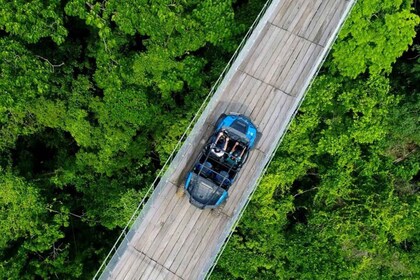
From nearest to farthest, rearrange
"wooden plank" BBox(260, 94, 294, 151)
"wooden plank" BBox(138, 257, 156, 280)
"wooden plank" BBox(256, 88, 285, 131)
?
1. "wooden plank" BBox(138, 257, 156, 280)
2. "wooden plank" BBox(260, 94, 294, 151)
3. "wooden plank" BBox(256, 88, 285, 131)

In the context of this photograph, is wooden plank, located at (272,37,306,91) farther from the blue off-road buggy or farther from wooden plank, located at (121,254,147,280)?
wooden plank, located at (121,254,147,280)

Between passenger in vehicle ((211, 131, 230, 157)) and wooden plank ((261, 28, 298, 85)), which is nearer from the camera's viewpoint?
passenger in vehicle ((211, 131, 230, 157))

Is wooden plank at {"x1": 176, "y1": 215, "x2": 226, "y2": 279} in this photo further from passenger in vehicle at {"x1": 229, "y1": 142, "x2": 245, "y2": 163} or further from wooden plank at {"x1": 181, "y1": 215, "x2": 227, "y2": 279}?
passenger in vehicle at {"x1": 229, "y1": 142, "x2": 245, "y2": 163}

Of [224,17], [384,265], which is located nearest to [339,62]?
[224,17]

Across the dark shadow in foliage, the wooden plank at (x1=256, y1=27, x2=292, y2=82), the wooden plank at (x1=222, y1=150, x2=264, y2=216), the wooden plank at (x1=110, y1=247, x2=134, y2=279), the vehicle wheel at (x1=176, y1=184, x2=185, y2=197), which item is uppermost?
the wooden plank at (x1=256, y1=27, x2=292, y2=82)

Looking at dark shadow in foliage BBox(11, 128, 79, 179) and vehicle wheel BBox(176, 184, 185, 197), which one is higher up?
vehicle wheel BBox(176, 184, 185, 197)

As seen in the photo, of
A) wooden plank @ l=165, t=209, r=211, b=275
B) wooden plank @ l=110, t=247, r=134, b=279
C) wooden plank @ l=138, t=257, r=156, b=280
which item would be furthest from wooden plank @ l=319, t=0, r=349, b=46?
wooden plank @ l=110, t=247, r=134, b=279

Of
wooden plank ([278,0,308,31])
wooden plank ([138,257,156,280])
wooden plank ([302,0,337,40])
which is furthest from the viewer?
wooden plank ([278,0,308,31])
